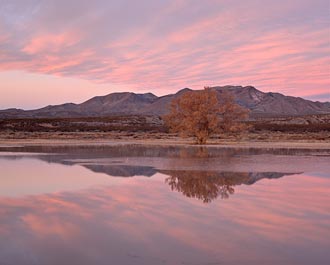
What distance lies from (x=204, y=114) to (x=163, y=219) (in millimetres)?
36760

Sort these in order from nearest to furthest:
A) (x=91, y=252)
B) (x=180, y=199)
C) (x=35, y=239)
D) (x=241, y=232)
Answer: (x=91, y=252) → (x=35, y=239) → (x=241, y=232) → (x=180, y=199)

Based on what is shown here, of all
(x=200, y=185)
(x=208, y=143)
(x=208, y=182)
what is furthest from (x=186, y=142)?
(x=200, y=185)

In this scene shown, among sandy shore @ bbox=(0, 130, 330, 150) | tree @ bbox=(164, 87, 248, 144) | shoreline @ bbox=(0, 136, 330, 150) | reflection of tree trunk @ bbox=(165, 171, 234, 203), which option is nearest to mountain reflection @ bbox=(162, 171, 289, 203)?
reflection of tree trunk @ bbox=(165, 171, 234, 203)

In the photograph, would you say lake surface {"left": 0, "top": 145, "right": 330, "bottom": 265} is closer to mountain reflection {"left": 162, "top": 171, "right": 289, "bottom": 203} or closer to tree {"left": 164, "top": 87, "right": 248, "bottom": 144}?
mountain reflection {"left": 162, "top": 171, "right": 289, "bottom": 203}

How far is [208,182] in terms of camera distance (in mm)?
15773

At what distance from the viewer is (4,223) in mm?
9227

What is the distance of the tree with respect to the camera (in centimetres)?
4616

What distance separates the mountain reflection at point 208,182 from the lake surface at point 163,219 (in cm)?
3

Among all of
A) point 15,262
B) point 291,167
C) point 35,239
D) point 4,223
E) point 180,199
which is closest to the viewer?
point 15,262

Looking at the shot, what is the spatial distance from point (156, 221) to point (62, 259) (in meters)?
2.99

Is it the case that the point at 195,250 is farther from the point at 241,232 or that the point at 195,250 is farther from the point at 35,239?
the point at 35,239

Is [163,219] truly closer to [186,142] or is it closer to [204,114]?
[204,114]

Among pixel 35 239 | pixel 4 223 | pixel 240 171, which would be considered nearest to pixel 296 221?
pixel 35 239

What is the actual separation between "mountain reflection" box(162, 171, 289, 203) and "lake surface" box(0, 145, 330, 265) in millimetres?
31
